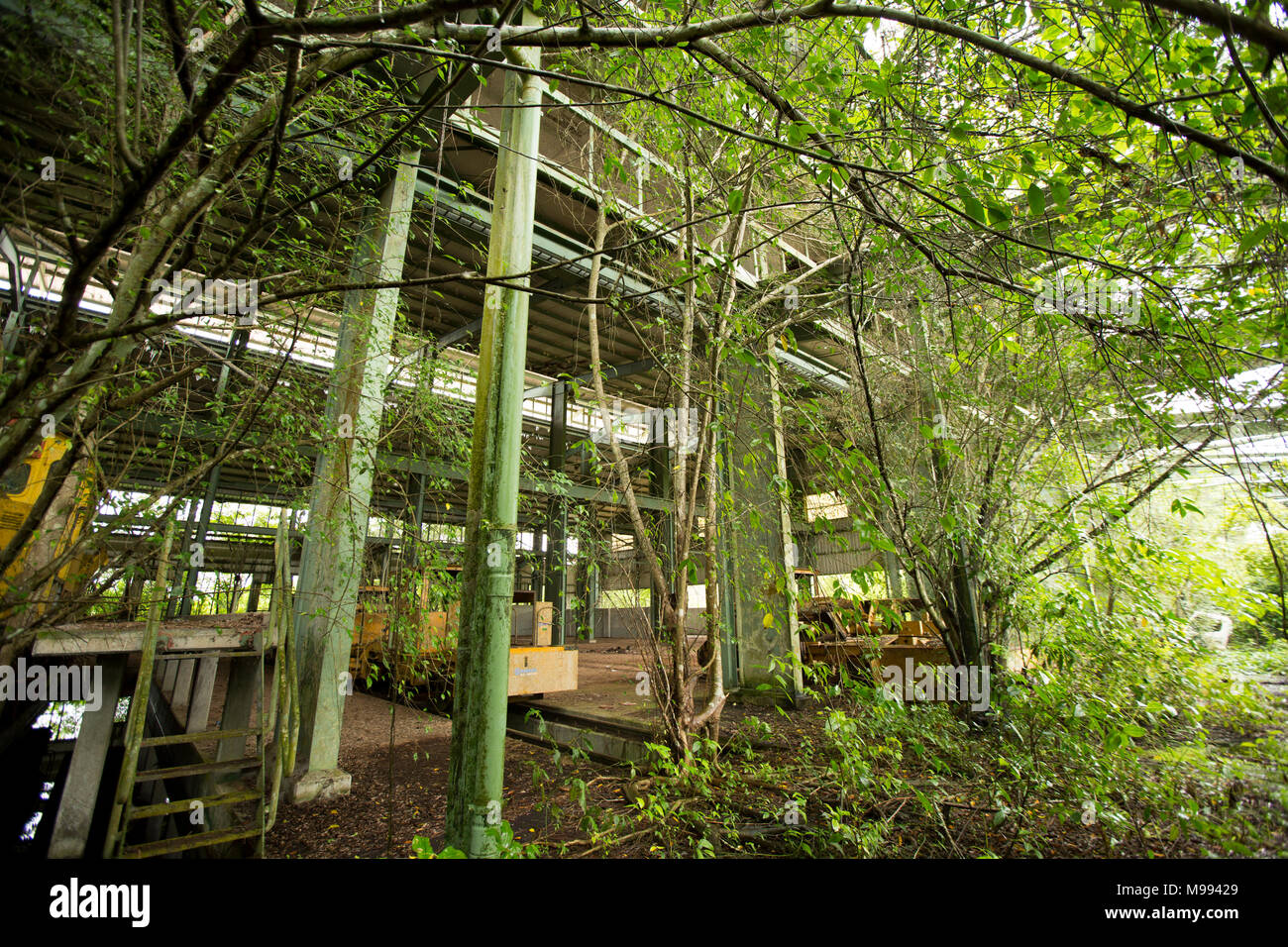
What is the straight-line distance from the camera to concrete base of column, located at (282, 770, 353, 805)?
13.3 ft

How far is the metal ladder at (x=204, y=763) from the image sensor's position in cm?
280

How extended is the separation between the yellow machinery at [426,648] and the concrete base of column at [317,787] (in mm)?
749

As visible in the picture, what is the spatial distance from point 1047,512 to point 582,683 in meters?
7.36

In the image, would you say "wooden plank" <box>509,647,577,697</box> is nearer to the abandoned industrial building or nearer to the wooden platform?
the abandoned industrial building

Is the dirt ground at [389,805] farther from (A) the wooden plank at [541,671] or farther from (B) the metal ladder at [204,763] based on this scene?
(A) the wooden plank at [541,671]

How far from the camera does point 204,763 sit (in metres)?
3.54

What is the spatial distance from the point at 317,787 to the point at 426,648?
1.39m

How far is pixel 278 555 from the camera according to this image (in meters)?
3.88

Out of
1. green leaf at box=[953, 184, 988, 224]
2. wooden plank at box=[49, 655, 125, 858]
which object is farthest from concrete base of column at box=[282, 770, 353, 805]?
green leaf at box=[953, 184, 988, 224]

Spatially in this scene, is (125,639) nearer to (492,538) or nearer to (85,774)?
(85,774)

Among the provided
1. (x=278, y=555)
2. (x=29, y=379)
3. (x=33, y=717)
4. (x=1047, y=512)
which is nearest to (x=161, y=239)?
(x=29, y=379)

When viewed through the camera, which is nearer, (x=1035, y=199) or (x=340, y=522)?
(x=1035, y=199)

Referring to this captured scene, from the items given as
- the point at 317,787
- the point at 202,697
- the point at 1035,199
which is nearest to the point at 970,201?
the point at 1035,199
